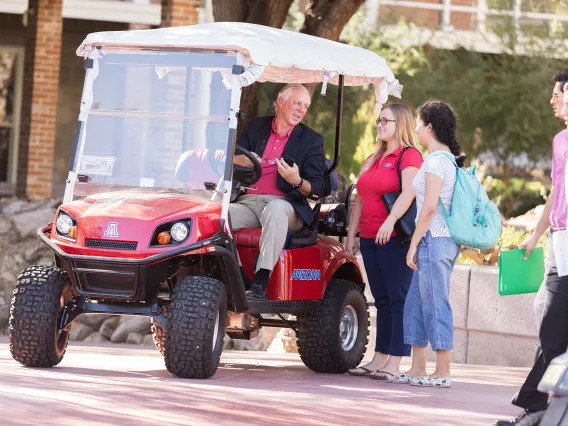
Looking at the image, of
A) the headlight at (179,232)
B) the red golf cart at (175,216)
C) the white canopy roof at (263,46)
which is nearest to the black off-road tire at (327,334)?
the red golf cart at (175,216)

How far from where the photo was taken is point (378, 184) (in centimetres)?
869

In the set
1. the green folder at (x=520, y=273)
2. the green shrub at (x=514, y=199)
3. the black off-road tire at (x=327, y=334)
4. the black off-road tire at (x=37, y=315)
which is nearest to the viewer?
the green folder at (x=520, y=273)

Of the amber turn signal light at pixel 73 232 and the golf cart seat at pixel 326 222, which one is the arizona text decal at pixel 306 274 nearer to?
the golf cart seat at pixel 326 222

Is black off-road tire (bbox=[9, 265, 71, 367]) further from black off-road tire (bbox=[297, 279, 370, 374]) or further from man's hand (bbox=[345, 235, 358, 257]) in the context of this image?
man's hand (bbox=[345, 235, 358, 257])

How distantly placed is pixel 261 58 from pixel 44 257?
7.30 metres

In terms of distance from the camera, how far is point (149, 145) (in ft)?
27.3

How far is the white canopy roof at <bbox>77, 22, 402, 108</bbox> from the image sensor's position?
8047 mm

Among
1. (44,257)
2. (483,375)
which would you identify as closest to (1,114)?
(44,257)

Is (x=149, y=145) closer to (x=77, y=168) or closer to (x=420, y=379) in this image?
(x=77, y=168)

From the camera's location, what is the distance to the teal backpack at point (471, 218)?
801 cm

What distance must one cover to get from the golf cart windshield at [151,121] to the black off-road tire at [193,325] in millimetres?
735

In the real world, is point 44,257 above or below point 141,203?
below

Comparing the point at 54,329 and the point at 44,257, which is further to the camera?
the point at 44,257

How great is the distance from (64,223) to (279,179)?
140 cm
